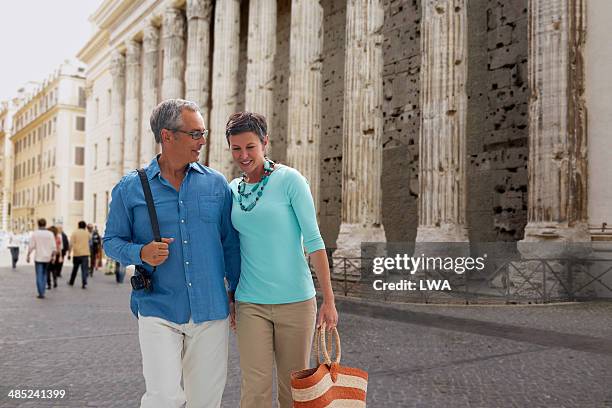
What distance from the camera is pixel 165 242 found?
2.55 meters

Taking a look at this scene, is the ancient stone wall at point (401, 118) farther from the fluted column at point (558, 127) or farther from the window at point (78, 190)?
the window at point (78, 190)

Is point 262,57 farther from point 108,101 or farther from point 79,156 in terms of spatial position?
point 79,156

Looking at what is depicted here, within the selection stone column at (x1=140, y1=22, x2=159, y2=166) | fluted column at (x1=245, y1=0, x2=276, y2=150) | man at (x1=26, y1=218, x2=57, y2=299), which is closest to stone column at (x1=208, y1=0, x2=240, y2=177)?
fluted column at (x1=245, y1=0, x2=276, y2=150)

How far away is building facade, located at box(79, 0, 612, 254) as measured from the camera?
33.4 feet

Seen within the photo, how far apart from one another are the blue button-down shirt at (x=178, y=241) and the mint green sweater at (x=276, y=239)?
4.9 inches

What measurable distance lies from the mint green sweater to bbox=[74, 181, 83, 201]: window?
4557 centimetres

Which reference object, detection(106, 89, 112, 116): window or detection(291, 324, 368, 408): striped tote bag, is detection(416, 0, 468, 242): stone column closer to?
detection(291, 324, 368, 408): striped tote bag

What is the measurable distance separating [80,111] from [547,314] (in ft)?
150

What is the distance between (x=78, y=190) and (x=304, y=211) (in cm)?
4648

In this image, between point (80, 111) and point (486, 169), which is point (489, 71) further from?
point (80, 111)

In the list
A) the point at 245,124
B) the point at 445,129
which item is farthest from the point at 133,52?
the point at 245,124

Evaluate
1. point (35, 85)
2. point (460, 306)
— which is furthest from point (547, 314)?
point (35, 85)

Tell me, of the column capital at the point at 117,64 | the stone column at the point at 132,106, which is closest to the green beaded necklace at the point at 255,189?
the stone column at the point at 132,106

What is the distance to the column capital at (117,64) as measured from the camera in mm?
A: 29188
